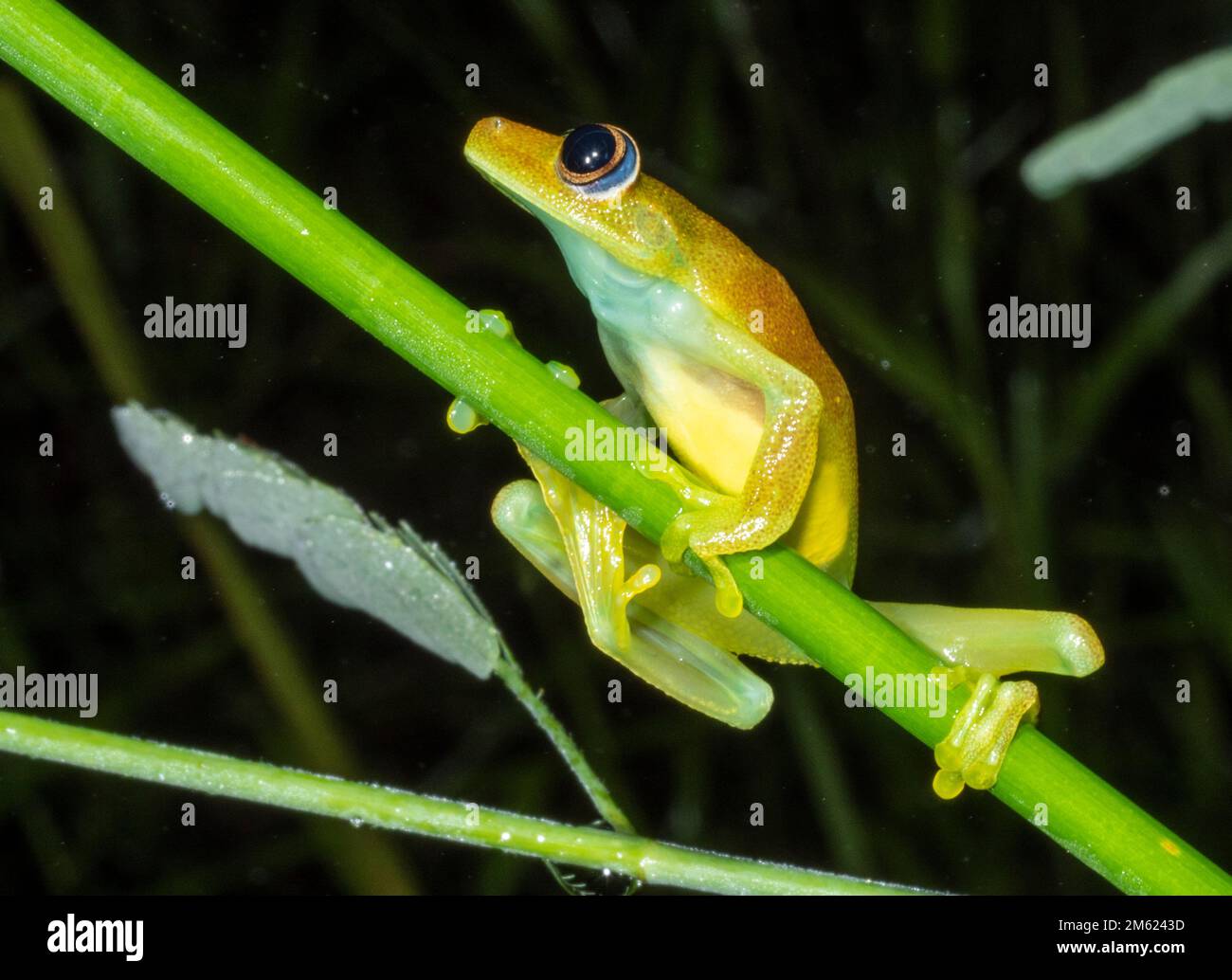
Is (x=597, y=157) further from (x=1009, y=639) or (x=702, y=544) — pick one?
(x=1009, y=639)

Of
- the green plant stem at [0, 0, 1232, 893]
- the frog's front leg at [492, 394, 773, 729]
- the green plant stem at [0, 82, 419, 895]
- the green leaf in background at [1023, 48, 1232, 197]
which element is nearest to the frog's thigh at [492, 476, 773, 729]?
the frog's front leg at [492, 394, 773, 729]

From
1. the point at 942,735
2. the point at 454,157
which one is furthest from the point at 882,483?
the point at 942,735

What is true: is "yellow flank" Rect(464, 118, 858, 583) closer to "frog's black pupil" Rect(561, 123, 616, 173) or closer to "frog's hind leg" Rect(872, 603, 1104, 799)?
"frog's black pupil" Rect(561, 123, 616, 173)

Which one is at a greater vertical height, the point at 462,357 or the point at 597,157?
the point at 597,157

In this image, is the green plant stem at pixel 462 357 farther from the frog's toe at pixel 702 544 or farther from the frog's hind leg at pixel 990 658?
the frog's hind leg at pixel 990 658

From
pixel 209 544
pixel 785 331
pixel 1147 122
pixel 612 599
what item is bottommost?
pixel 612 599

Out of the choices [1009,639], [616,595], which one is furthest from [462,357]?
[1009,639]

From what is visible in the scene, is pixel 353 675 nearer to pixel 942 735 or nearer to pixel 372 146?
pixel 372 146
